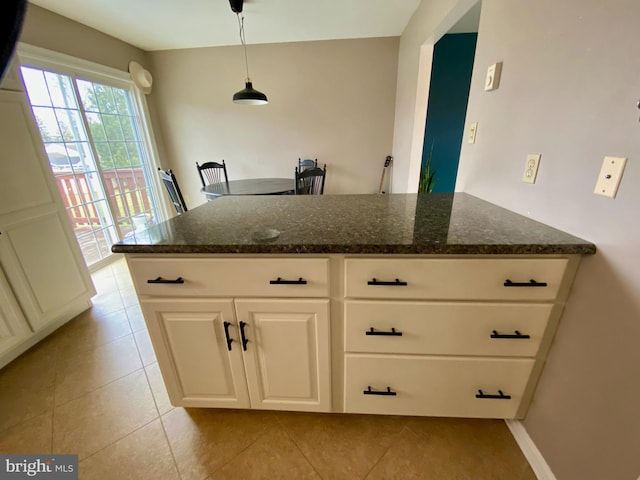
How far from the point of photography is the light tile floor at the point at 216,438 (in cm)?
107

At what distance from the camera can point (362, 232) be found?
39.2 inches

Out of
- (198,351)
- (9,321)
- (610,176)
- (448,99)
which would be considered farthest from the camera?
(448,99)

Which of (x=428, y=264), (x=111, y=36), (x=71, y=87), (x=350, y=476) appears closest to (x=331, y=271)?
(x=428, y=264)

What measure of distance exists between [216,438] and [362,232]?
44.8 inches

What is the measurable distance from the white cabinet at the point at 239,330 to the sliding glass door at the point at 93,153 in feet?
7.64

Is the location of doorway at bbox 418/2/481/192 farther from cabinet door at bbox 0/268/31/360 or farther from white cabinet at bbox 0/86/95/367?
cabinet door at bbox 0/268/31/360

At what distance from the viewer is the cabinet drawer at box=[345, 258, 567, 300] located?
889mm

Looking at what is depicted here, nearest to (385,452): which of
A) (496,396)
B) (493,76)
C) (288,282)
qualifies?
(496,396)

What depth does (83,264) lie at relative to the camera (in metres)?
2.09

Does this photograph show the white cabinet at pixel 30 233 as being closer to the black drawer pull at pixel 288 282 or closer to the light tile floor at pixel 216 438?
the light tile floor at pixel 216 438

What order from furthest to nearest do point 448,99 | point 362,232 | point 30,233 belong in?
1. point 448,99
2. point 30,233
3. point 362,232

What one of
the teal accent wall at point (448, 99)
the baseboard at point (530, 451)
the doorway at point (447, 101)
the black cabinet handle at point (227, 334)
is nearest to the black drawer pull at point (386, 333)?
the black cabinet handle at point (227, 334)

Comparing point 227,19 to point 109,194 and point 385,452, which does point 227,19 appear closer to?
point 109,194

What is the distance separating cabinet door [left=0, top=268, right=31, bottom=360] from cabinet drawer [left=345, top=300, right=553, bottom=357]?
2.07 meters
